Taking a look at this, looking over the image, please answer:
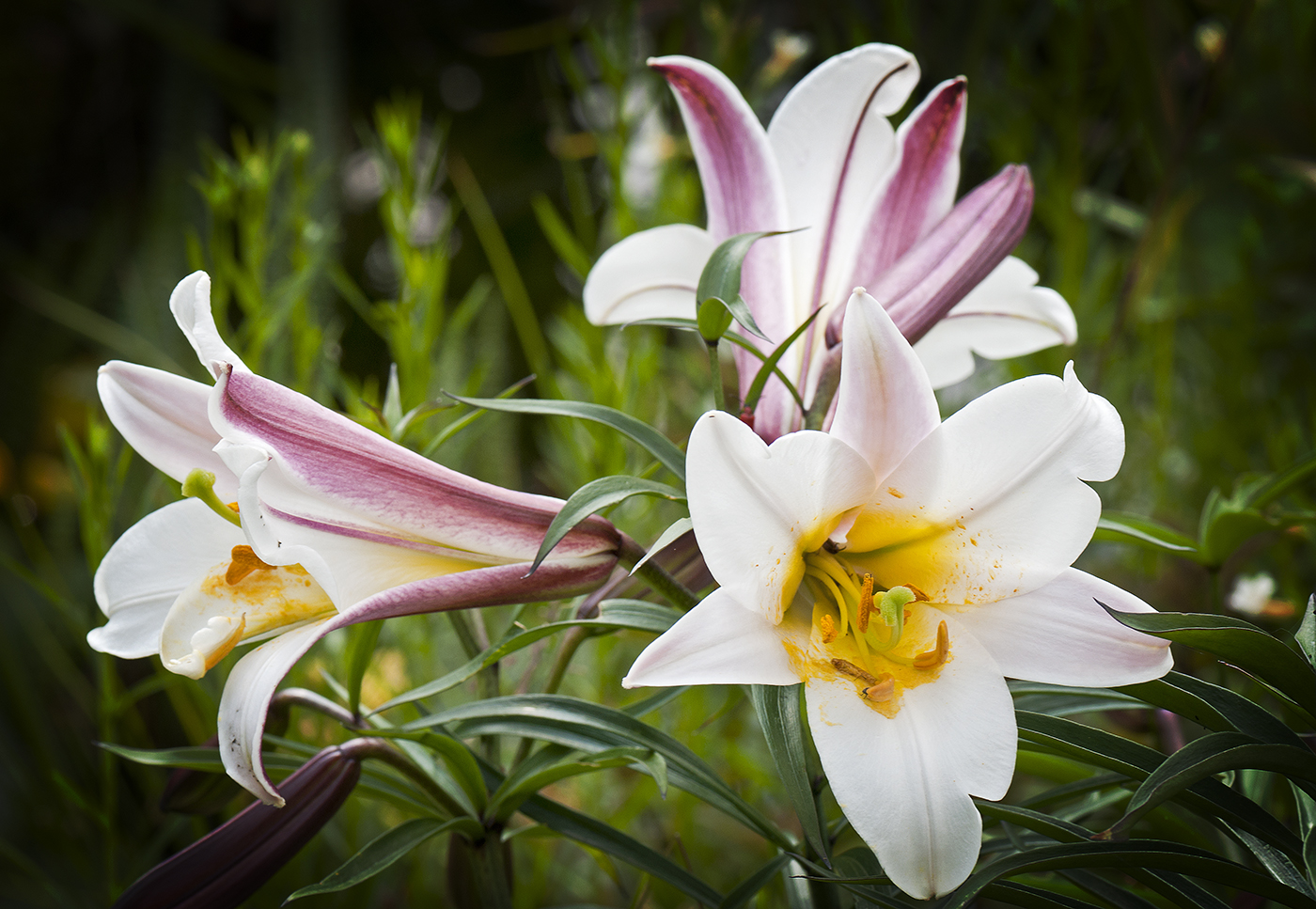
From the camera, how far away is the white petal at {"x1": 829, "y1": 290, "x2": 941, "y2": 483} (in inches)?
9.5

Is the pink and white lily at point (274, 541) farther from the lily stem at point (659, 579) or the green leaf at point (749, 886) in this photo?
the green leaf at point (749, 886)

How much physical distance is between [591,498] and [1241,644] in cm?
19

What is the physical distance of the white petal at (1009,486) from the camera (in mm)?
244

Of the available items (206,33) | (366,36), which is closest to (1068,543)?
(206,33)

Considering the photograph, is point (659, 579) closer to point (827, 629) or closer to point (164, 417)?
point (827, 629)

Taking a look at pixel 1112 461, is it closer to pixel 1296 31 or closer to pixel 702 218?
pixel 702 218

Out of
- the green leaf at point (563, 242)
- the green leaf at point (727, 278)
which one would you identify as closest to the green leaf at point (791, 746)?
the green leaf at point (727, 278)

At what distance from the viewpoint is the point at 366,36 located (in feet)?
4.56

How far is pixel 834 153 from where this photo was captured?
0.36 m

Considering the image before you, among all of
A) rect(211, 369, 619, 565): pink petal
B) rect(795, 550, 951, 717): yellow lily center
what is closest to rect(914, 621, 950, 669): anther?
rect(795, 550, 951, 717): yellow lily center

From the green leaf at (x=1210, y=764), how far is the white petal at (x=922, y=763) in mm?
32

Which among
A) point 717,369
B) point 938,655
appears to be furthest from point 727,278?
point 938,655

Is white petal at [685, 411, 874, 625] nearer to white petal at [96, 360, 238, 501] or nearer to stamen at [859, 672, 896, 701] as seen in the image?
stamen at [859, 672, 896, 701]

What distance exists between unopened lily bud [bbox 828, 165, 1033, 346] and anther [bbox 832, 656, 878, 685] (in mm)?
126
